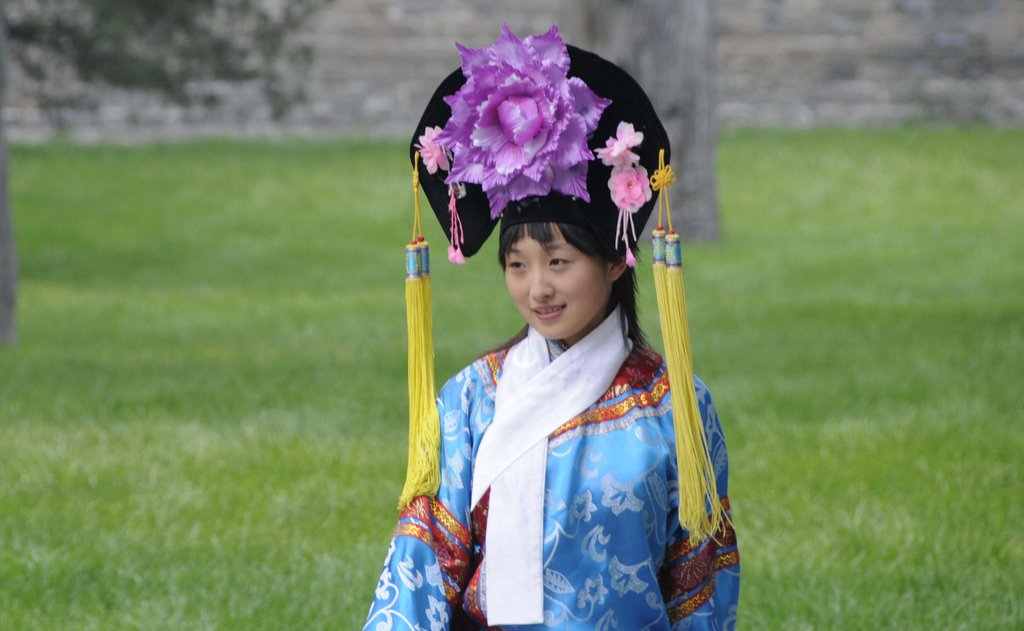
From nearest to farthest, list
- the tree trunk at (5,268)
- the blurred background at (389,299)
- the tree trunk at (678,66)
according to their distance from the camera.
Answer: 1. the blurred background at (389,299)
2. the tree trunk at (5,268)
3. the tree trunk at (678,66)

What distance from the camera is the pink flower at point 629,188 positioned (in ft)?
9.61

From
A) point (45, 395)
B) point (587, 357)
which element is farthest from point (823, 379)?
point (587, 357)

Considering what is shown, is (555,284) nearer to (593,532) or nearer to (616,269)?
(616,269)

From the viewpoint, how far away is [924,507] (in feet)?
18.2

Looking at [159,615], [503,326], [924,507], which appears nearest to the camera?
[159,615]

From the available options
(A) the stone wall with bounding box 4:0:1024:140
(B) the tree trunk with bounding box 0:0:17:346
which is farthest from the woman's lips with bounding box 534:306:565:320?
(A) the stone wall with bounding box 4:0:1024:140

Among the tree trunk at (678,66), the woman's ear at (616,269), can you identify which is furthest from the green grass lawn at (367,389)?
the woman's ear at (616,269)

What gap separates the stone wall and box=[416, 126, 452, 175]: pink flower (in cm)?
1825

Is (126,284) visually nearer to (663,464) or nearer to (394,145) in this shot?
(394,145)

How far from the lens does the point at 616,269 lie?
3.07 m

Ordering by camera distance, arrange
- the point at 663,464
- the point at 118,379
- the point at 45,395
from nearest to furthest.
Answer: the point at 663,464 → the point at 45,395 → the point at 118,379

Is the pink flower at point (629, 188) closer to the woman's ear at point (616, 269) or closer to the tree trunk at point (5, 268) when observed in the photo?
the woman's ear at point (616, 269)

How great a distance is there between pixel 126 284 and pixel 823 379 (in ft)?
21.9

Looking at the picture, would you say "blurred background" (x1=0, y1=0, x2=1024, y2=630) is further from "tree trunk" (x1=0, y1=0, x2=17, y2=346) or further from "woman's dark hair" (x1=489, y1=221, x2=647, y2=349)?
"woman's dark hair" (x1=489, y1=221, x2=647, y2=349)
